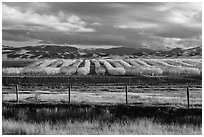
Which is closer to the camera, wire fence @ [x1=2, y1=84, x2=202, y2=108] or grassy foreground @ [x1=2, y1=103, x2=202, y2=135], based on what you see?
grassy foreground @ [x1=2, y1=103, x2=202, y2=135]

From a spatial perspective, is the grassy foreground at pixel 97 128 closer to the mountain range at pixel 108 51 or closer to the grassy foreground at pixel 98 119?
the grassy foreground at pixel 98 119

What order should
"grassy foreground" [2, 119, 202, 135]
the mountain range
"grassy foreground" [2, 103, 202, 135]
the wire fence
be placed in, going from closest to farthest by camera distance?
"grassy foreground" [2, 119, 202, 135], "grassy foreground" [2, 103, 202, 135], the wire fence, the mountain range

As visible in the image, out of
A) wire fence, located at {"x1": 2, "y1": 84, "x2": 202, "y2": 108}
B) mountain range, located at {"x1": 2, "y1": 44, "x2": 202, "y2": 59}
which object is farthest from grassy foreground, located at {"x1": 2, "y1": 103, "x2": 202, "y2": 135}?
mountain range, located at {"x1": 2, "y1": 44, "x2": 202, "y2": 59}

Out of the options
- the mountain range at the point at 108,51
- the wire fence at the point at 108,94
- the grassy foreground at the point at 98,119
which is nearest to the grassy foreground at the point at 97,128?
the grassy foreground at the point at 98,119

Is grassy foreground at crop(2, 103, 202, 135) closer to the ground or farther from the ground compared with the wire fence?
farther from the ground

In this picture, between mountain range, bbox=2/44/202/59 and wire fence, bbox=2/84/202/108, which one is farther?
mountain range, bbox=2/44/202/59

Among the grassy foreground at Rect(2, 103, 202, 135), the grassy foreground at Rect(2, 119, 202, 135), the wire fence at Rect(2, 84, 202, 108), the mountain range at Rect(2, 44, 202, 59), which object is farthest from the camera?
the mountain range at Rect(2, 44, 202, 59)

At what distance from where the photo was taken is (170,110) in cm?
1536

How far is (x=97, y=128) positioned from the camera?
42.4 feet

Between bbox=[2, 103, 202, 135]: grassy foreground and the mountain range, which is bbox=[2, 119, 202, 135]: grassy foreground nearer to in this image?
bbox=[2, 103, 202, 135]: grassy foreground

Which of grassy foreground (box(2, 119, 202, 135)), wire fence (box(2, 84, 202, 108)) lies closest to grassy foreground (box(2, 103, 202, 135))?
grassy foreground (box(2, 119, 202, 135))

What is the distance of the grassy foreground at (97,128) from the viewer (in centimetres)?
1232

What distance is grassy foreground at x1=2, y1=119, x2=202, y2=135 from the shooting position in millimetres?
12320

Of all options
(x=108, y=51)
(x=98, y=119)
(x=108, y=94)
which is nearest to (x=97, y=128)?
(x=98, y=119)
